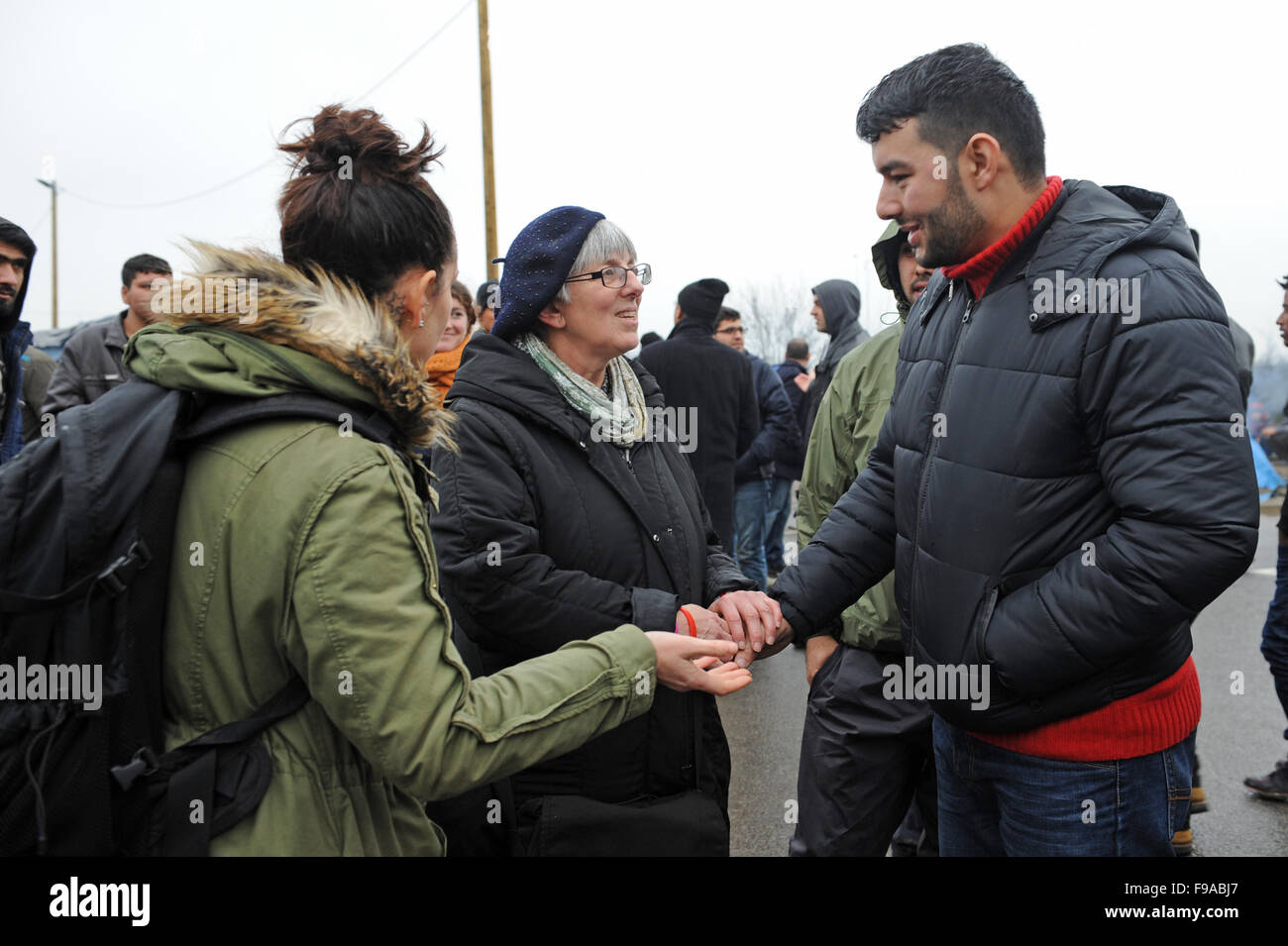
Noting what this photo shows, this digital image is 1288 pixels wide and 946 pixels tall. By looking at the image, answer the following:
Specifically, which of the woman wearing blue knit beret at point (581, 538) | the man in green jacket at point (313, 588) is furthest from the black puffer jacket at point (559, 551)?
the man in green jacket at point (313, 588)

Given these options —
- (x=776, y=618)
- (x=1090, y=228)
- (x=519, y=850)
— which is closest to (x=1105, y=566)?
(x=1090, y=228)

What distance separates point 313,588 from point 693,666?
85 centimetres

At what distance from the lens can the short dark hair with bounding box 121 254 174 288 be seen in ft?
20.8

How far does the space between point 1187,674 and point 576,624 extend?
1.35 m

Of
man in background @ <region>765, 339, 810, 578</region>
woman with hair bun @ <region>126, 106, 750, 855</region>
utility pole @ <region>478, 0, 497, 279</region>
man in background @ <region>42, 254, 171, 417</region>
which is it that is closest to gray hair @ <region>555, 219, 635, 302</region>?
woman with hair bun @ <region>126, 106, 750, 855</region>

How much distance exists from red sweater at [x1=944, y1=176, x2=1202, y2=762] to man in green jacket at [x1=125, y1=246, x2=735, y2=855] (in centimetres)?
113

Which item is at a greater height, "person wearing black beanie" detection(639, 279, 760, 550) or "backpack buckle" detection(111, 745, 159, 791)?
"person wearing black beanie" detection(639, 279, 760, 550)

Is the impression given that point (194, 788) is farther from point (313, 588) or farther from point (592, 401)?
point (592, 401)

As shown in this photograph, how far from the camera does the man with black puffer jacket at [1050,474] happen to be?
6.07 ft

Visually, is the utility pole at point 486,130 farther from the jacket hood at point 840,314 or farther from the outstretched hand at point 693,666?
the outstretched hand at point 693,666

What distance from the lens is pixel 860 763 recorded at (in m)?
3.08

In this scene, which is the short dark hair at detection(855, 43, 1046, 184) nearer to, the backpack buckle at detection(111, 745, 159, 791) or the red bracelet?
the red bracelet

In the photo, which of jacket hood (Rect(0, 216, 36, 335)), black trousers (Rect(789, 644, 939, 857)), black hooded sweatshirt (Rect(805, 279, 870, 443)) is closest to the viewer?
black trousers (Rect(789, 644, 939, 857))

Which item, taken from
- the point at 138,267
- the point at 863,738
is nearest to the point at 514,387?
the point at 863,738
